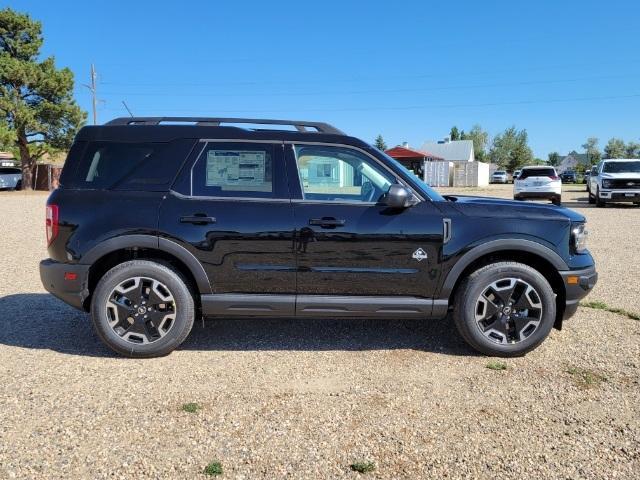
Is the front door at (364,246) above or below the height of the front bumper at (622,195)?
below

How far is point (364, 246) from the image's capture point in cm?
409

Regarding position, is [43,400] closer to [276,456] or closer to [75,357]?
[75,357]

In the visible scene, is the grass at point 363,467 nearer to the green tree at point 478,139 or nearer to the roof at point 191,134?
the roof at point 191,134

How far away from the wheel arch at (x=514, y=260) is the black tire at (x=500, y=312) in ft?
0.33

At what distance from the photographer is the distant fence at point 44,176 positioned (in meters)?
36.2

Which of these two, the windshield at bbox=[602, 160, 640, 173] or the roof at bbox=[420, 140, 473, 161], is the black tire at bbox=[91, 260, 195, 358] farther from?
the roof at bbox=[420, 140, 473, 161]

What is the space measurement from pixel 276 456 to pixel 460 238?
223 centimetres

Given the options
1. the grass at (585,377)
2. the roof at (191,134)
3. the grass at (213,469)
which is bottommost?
the grass at (213,469)

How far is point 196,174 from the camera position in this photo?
422 centimetres

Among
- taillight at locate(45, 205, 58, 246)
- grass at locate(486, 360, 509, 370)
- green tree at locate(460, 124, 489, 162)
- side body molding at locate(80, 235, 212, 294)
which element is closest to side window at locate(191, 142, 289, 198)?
side body molding at locate(80, 235, 212, 294)

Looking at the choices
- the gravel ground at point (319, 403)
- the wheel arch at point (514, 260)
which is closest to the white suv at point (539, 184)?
the gravel ground at point (319, 403)

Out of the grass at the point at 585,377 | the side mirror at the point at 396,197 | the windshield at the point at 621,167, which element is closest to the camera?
the grass at the point at 585,377

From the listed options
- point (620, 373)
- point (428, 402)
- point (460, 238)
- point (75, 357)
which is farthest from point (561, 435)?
point (75, 357)

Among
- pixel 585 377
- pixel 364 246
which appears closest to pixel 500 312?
pixel 585 377
